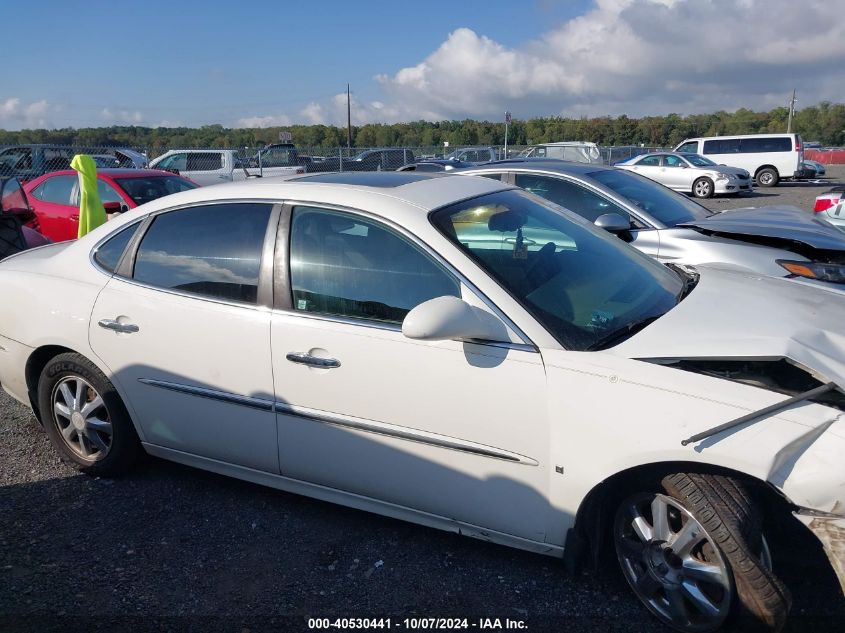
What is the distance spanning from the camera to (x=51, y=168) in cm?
1722

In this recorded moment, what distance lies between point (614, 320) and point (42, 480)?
3.15 meters

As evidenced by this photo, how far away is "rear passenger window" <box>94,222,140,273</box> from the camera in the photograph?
11.5 feet

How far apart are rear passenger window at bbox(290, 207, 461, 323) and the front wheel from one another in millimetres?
1090

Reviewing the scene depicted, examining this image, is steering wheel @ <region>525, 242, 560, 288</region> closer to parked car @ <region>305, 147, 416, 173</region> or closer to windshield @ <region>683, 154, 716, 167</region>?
parked car @ <region>305, 147, 416, 173</region>

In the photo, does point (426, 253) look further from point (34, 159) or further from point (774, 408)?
point (34, 159)

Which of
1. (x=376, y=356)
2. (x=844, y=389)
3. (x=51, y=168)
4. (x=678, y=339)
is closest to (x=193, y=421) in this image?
(x=376, y=356)

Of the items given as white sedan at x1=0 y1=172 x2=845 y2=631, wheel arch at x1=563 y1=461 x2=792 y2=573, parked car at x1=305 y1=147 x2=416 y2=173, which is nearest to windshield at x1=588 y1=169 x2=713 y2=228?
white sedan at x1=0 y1=172 x2=845 y2=631

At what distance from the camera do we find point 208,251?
3.24 m

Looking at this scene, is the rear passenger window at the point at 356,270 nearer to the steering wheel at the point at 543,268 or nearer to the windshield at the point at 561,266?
the windshield at the point at 561,266

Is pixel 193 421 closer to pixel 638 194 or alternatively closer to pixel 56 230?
pixel 638 194

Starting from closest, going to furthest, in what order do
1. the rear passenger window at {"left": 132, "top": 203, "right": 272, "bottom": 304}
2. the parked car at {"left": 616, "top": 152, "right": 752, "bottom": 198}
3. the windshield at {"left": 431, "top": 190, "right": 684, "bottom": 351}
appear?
the windshield at {"left": 431, "top": 190, "right": 684, "bottom": 351} < the rear passenger window at {"left": 132, "top": 203, "right": 272, "bottom": 304} < the parked car at {"left": 616, "top": 152, "right": 752, "bottom": 198}

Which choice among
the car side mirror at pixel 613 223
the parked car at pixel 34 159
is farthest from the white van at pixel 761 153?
the car side mirror at pixel 613 223

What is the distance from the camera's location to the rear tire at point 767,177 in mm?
25875

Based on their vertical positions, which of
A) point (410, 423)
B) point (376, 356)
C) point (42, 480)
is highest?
point (376, 356)
